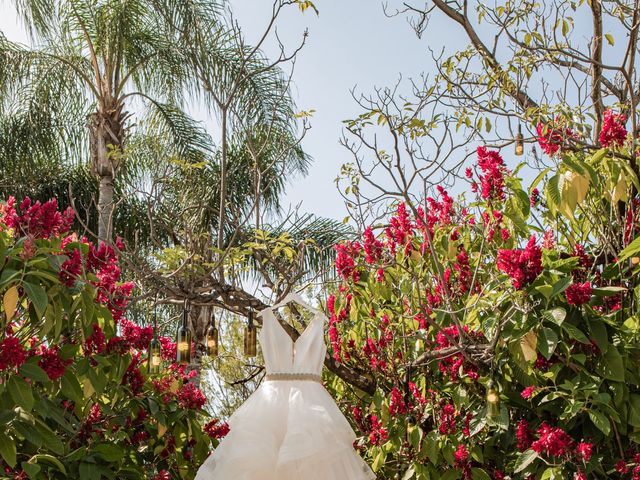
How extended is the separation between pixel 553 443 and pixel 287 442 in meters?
0.88

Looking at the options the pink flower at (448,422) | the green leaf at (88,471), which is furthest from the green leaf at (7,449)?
the pink flower at (448,422)

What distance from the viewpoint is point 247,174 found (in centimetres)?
864

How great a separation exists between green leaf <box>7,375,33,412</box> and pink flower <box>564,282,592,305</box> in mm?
1783

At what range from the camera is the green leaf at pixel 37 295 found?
2314mm

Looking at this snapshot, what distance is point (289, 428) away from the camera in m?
2.58

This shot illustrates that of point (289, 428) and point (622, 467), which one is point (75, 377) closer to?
point (289, 428)

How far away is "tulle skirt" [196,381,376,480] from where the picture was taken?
8.38ft

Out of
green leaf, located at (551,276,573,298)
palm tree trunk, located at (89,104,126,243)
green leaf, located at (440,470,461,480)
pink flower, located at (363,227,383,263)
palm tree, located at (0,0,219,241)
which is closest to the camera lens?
green leaf, located at (551,276,573,298)

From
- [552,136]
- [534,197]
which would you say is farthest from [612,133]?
[534,197]

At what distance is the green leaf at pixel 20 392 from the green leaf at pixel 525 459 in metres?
1.63

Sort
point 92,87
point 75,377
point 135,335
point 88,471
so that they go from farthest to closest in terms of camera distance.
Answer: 1. point 92,87
2. point 135,335
3. point 88,471
4. point 75,377

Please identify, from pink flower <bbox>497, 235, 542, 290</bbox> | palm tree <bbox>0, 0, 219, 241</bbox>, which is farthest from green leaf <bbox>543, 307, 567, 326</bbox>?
palm tree <bbox>0, 0, 219, 241</bbox>

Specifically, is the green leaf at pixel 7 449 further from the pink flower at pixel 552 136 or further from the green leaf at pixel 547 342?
the pink flower at pixel 552 136

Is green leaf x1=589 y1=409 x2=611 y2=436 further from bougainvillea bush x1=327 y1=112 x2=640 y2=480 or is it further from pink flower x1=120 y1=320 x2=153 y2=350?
pink flower x1=120 y1=320 x2=153 y2=350
